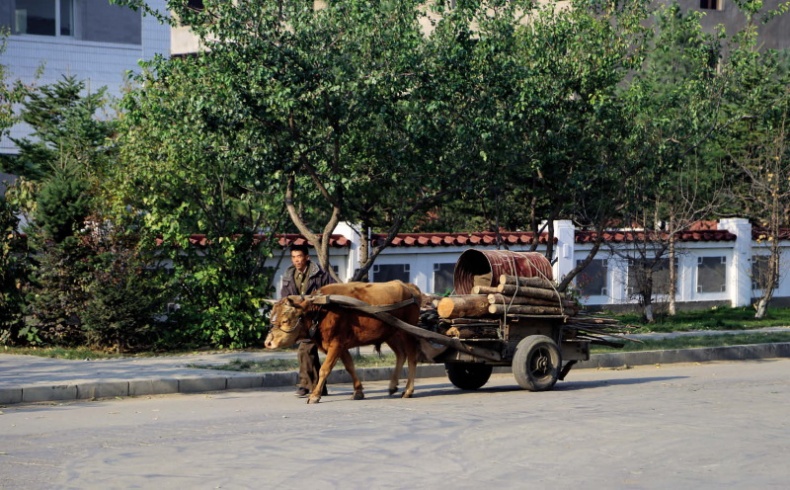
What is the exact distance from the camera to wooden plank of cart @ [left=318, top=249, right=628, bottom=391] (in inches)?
552

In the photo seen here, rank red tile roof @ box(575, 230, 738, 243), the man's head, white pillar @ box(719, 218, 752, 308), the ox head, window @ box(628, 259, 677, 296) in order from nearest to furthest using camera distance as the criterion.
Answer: the ox head, the man's head, window @ box(628, 259, 677, 296), red tile roof @ box(575, 230, 738, 243), white pillar @ box(719, 218, 752, 308)

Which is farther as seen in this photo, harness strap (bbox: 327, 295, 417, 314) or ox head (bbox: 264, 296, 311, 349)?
harness strap (bbox: 327, 295, 417, 314)

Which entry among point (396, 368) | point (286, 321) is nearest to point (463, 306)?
point (396, 368)

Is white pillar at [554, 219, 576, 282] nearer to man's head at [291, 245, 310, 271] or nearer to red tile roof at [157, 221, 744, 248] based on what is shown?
red tile roof at [157, 221, 744, 248]

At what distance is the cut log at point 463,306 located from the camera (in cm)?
1398

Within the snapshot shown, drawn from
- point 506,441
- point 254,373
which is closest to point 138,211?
point 254,373

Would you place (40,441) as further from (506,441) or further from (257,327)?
(257,327)

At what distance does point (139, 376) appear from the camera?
1495 cm

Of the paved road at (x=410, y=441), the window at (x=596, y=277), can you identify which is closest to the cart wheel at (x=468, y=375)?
the paved road at (x=410, y=441)

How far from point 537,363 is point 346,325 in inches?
104

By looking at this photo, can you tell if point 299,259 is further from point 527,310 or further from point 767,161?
point 767,161

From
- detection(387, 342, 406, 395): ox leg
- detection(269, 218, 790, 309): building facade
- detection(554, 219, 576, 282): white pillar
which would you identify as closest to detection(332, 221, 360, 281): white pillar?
detection(269, 218, 790, 309): building facade

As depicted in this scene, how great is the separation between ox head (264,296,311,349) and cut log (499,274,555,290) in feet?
8.79

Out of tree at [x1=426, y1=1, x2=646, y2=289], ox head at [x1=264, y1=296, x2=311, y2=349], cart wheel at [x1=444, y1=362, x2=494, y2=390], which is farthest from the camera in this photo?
tree at [x1=426, y1=1, x2=646, y2=289]
